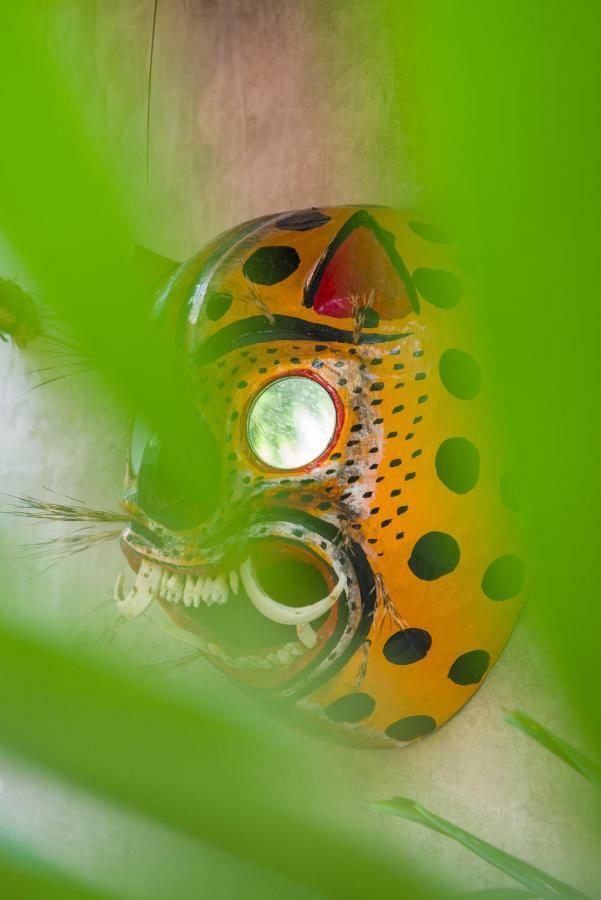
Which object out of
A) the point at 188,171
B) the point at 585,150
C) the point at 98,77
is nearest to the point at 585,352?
the point at 585,150

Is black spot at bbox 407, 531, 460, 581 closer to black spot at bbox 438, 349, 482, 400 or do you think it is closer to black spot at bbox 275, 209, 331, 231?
black spot at bbox 438, 349, 482, 400

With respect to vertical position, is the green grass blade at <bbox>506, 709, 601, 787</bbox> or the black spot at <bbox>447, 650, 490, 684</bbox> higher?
the green grass blade at <bbox>506, 709, 601, 787</bbox>

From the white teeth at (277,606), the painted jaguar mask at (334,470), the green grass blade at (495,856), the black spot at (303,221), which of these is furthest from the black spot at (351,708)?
the green grass blade at (495,856)

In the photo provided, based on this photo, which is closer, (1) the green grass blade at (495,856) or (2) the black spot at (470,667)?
(1) the green grass blade at (495,856)

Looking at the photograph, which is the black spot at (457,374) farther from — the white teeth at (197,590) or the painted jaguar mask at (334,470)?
the white teeth at (197,590)

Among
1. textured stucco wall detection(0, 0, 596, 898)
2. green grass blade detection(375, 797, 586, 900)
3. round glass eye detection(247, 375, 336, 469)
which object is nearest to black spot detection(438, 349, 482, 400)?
round glass eye detection(247, 375, 336, 469)

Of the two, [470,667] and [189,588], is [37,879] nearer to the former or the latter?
[189,588]

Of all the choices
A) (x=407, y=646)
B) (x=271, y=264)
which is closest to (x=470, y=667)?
(x=407, y=646)
